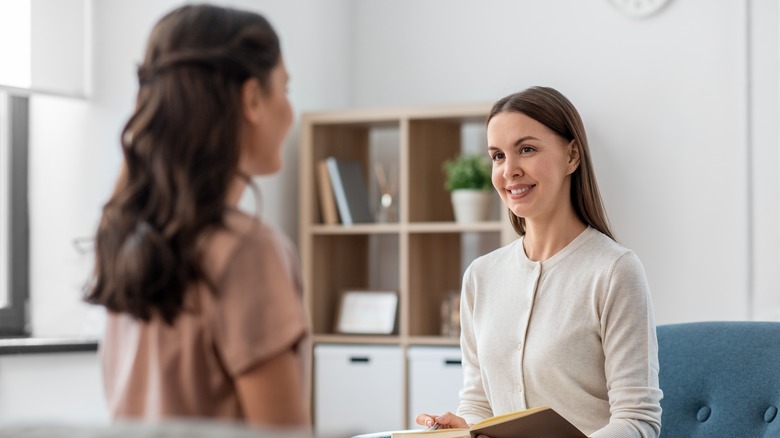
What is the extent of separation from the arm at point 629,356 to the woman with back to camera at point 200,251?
A: 101 centimetres

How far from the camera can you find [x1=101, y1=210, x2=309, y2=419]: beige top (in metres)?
1.08

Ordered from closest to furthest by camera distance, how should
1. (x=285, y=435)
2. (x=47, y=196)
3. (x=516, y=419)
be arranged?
(x=285, y=435), (x=516, y=419), (x=47, y=196)

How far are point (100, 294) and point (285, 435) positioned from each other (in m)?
0.30

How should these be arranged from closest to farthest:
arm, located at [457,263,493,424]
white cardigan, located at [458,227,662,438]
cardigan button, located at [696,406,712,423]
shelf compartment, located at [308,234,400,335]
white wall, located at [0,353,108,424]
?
white cardigan, located at [458,227,662,438]
arm, located at [457,263,493,424]
cardigan button, located at [696,406,712,423]
white wall, located at [0,353,108,424]
shelf compartment, located at [308,234,400,335]

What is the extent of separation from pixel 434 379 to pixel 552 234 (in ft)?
6.06

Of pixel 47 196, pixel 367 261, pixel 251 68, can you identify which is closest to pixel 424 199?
pixel 367 261

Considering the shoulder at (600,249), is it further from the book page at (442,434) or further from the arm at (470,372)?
the book page at (442,434)

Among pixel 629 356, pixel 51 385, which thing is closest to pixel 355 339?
pixel 51 385

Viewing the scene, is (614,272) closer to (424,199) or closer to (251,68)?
(251,68)

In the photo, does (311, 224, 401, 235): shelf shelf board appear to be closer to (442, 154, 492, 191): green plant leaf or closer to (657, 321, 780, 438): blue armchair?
(442, 154, 492, 191): green plant leaf

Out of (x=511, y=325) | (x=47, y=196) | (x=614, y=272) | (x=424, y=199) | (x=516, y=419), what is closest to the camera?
(x=516, y=419)

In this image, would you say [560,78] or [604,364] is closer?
[604,364]

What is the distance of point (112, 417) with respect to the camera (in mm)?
1165

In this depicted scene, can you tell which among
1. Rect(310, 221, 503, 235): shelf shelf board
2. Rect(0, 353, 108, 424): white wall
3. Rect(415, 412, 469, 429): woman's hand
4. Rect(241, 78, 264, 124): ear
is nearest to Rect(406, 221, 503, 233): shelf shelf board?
Rect(310, 221, 503, 235): shelf shelf board
